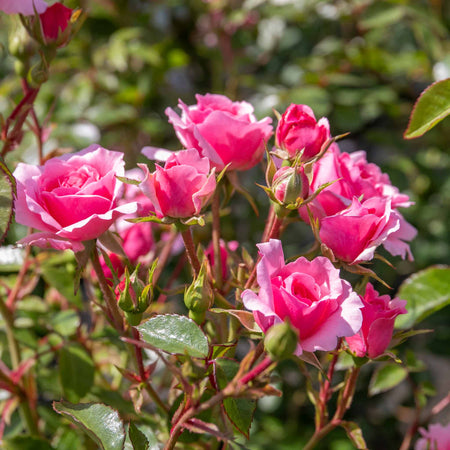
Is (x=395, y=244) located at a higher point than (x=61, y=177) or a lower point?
lower

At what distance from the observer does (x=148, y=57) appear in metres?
1.37

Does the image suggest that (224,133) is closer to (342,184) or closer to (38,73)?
(342,184)

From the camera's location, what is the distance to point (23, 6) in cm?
61

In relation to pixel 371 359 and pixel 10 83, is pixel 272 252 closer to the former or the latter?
pixel 371 359

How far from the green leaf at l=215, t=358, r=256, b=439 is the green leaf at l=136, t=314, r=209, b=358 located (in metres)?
0.03

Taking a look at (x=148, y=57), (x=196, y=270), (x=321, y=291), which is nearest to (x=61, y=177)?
(x=196, y=270)

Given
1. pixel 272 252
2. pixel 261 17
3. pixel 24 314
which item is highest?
pixel 272 252

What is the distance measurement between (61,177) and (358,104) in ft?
3.14

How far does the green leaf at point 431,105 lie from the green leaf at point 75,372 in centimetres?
51

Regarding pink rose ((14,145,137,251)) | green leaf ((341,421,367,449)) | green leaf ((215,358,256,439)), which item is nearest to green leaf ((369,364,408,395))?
green leaf ((341,421,367,449))

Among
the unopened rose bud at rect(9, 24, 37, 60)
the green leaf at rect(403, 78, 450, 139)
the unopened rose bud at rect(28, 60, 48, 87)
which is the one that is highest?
the unopened rose bud at rect(9, 24, 37, 60)

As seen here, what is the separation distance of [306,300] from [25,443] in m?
0.45

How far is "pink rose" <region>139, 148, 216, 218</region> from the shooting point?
1.74ft

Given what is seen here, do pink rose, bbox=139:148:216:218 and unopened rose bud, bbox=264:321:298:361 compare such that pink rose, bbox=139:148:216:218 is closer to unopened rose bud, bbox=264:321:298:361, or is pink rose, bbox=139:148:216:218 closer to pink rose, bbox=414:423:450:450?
→ unopened rose bud, bbox=264:321:298:361
